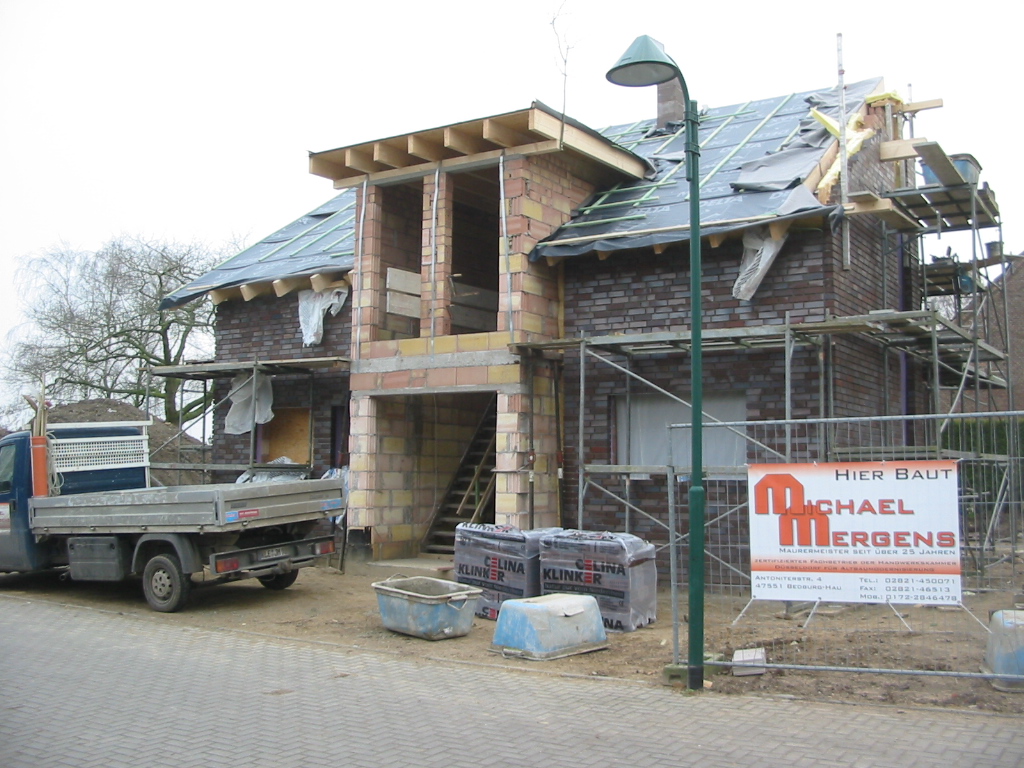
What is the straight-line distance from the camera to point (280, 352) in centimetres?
1711

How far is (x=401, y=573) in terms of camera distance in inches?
540

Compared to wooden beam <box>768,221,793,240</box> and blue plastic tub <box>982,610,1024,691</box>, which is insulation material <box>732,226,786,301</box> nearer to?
wooden beam <box>768,221,793,240</box>

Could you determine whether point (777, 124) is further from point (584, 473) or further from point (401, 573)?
point (401, 573)

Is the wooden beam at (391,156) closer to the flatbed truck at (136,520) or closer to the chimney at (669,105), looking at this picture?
the flatbed truck at (136,520)

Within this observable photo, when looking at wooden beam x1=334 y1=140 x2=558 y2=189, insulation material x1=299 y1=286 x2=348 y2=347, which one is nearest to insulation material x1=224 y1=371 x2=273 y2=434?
insulation material x1=299 y1=286 x2=348 y2=347

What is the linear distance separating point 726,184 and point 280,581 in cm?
836

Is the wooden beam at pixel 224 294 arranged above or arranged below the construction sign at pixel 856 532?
above

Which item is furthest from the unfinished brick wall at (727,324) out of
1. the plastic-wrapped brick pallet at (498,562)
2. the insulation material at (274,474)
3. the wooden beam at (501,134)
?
the insulation material at (274,474)

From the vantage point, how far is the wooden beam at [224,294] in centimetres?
1733

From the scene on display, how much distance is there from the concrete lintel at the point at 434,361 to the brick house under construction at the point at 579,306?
0.10 feet

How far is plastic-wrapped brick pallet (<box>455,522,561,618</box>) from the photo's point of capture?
34.3 feet

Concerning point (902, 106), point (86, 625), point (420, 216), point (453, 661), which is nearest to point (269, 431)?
point (420, 216)

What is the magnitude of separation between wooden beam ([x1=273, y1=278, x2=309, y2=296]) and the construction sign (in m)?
10.8

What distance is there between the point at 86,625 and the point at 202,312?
66.2ft
